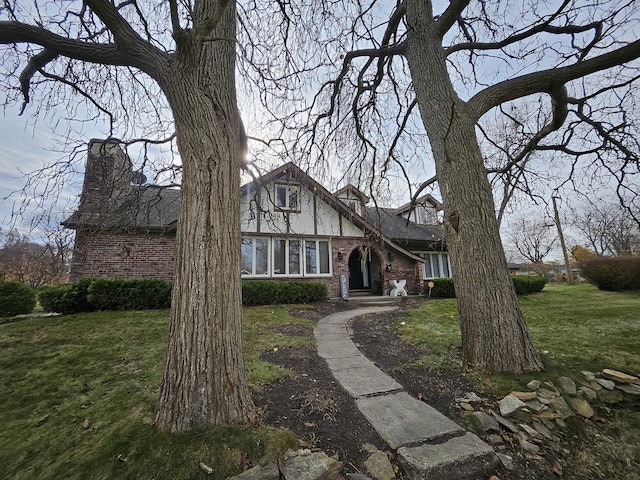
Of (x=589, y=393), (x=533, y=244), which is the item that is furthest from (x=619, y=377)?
(x=533, y=244)

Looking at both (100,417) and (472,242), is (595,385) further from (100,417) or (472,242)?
(100,417)

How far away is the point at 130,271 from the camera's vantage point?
31.8 ft

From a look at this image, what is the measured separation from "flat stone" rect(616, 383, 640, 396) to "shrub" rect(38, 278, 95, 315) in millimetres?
10753

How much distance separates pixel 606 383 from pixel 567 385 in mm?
467

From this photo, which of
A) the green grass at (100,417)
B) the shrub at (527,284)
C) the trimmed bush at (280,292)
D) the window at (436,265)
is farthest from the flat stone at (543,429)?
the shrub at (527,284)

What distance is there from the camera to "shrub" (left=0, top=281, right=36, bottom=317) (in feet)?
22.9

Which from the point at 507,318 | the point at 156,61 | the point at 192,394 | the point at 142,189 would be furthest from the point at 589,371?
the point at 142,189

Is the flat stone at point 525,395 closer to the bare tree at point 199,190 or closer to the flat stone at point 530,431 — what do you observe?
the flat stone at point 530,431

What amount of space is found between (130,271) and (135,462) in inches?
387

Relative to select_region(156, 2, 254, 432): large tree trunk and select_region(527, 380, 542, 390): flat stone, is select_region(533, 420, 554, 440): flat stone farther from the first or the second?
select_region(156, 2, 254, 432): large tree trunk

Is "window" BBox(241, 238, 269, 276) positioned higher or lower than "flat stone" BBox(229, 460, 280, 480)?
higher

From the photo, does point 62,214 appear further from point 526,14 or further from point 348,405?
point 526,14

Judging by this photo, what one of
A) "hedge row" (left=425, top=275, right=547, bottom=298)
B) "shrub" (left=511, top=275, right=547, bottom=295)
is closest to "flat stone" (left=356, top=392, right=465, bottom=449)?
"hedge row" (left=425, top=275, right=547, bottom=298)

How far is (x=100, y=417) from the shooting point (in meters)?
2.41
